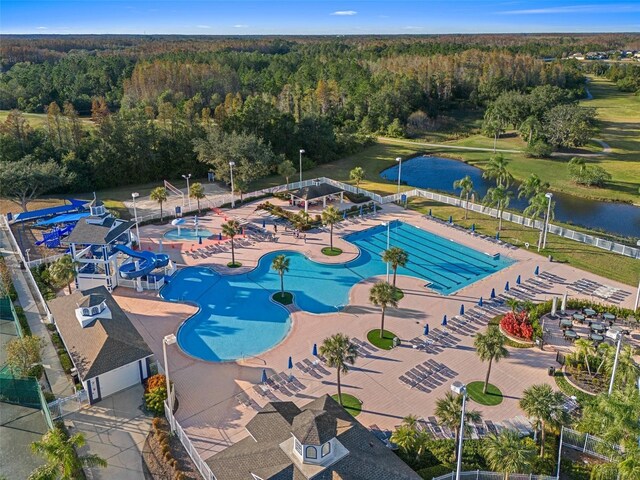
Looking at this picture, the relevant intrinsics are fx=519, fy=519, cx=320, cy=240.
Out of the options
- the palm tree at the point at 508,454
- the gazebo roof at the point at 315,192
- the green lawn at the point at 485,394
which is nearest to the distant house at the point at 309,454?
the palm tree at the point at 508,454

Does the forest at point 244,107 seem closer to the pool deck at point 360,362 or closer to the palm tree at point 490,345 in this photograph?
the pool deck at point 360,362

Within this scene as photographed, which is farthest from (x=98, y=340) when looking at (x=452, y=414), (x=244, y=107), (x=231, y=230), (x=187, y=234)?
(x=244, y=107)

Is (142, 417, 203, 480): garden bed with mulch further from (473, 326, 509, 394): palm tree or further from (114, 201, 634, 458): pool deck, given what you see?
(473, 326, 509, 394): palm tree

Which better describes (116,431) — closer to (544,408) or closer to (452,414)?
(452,414)

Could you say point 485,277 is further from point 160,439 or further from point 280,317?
point 160,439

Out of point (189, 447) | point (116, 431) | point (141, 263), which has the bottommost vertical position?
point (116, 431)

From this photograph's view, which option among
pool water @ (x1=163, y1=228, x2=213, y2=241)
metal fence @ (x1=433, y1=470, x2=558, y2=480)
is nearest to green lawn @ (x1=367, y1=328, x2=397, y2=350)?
metal fence @ (x1=433, y1=470, x2=558, y2=480)
